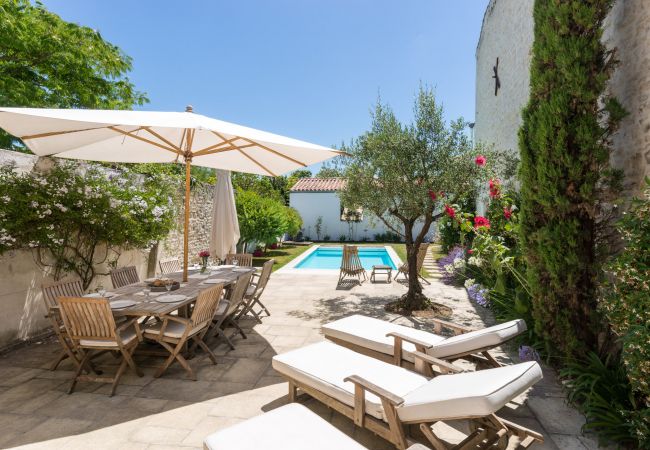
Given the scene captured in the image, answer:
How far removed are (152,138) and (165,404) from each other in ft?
12.6

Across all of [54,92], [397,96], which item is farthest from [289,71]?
[397,96]

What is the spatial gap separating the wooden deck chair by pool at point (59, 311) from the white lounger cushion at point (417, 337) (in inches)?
112

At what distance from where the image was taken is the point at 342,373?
2.81 m

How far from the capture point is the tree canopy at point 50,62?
27.9 ft

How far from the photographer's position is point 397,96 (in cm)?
593

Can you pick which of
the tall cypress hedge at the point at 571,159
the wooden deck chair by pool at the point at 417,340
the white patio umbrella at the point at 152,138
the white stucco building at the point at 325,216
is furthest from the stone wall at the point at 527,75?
the white stucco building at the point at 325,216

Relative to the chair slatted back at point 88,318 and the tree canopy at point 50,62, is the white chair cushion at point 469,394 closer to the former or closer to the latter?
the chair slatted back at point 88,318

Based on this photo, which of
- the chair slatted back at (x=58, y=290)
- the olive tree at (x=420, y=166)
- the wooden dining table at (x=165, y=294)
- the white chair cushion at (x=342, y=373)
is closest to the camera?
the white chair cushion at (x=342, y=373)

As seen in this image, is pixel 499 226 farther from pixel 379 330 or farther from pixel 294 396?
pixel 294 396

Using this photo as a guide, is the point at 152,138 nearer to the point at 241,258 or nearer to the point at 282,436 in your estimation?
the point at 241,258

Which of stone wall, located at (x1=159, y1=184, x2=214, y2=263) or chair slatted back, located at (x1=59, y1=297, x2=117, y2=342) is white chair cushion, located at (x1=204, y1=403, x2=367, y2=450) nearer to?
chair slatted back, located at (x1=59, y1=297, x2=117, y2=342)

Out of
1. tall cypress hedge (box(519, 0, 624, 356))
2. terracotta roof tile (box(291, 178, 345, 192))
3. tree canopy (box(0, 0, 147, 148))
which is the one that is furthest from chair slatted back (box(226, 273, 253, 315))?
terracotta roof tile (box(291, 178, 345, 192))

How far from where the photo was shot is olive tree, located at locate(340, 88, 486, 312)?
575cm

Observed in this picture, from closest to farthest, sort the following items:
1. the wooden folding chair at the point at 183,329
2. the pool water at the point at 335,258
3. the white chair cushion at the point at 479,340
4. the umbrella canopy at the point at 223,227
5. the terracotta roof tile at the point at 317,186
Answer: the white chair cushion at the point at 479,340
the wooden folding chair at the point at 183,329
the umbrella canopy at the point at 223,227
the pool water at the point at 335,258
the terracotta roof tile at the point at 317,186
